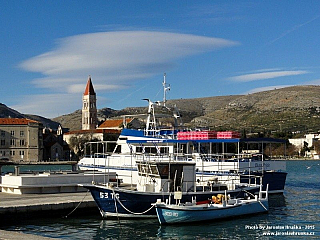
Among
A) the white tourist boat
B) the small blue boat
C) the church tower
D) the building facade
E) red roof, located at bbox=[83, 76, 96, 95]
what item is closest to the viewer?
the small blue boat

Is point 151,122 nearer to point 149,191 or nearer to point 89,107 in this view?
point 149,191

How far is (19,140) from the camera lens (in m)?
130

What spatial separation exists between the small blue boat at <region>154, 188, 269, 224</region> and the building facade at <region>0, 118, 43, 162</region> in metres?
109

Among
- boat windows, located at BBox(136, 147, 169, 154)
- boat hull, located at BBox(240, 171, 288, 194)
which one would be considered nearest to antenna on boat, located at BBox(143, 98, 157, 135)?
boat windows, located at BBox(136, 147, 169, 154)

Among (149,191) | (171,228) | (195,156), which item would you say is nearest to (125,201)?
(149,191)

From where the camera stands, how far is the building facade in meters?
129

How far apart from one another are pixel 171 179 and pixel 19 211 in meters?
7.80

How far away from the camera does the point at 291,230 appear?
2488cm

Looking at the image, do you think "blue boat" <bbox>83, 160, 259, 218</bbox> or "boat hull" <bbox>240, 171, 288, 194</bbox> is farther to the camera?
"boat hull" <bbox>240, 171, 288, 194</bbox>

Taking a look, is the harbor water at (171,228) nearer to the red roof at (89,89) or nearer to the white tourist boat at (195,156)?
the white tourist boat at (195,156)

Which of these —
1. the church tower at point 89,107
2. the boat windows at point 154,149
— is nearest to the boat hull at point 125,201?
the boat windows at point 154,149

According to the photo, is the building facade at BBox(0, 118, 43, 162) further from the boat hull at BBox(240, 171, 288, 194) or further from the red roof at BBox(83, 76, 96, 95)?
the boat hull at BBox(240, 171, 288, 194)

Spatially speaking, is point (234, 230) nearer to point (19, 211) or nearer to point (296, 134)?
point (19, 211)

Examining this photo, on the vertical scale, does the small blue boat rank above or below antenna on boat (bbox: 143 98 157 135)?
below
